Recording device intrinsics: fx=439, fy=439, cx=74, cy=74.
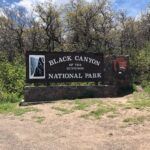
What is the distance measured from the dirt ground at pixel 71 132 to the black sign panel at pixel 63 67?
4.78m

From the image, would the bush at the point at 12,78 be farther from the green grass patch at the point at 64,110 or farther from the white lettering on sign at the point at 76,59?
the green grass patch at the point at 64,110

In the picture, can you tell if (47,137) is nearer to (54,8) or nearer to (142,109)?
(142,109)

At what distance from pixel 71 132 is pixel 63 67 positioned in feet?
27.9

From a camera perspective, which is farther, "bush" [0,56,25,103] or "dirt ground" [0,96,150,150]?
"bush" [0,56,25,103]

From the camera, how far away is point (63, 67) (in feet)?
64.2

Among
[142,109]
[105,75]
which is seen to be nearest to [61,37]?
[105,75]

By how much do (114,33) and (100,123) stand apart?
120 ft

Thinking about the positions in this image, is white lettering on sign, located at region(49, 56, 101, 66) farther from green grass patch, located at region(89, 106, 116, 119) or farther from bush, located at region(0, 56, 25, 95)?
green grass patch, located at region(89, 106, 116, 119)

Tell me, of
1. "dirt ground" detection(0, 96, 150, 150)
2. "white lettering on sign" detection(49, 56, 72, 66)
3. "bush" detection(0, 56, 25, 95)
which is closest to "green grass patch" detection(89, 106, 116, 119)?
"dirt ground" detection(0, 96, 150, 150)

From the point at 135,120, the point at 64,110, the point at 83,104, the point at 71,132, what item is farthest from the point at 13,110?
the point at 135,120

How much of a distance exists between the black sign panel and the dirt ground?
15.7 feet

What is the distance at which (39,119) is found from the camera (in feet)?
44.4

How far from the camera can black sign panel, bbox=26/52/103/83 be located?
754 inches

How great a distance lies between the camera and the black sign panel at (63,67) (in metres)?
19.1
